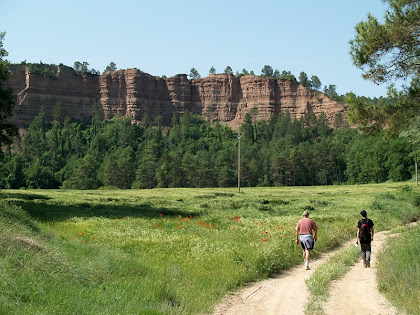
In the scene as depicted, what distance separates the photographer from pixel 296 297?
11328mm

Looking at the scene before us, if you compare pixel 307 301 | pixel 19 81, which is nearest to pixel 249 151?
pixel 19 81

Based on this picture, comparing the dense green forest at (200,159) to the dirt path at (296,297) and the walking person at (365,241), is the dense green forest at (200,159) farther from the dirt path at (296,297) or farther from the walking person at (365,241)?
the dirt path at (296,297)

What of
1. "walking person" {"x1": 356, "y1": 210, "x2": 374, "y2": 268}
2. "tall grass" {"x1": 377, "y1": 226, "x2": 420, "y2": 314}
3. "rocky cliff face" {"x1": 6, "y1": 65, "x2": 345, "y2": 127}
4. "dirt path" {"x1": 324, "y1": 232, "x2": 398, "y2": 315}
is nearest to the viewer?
"tall grass" {"x1": 377, "y1": 226, "x2": 420, "y2": 314}

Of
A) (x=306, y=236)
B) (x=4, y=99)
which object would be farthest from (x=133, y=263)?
(x=4, y=99)

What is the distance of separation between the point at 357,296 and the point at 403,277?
118 cm

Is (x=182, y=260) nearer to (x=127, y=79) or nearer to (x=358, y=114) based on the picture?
(x=358, y=114)

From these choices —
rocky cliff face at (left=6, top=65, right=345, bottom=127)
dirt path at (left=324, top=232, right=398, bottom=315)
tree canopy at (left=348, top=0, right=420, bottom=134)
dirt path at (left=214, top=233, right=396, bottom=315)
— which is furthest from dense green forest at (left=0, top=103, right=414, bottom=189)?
dirt path at (left=214, top=233, right=396, bottom=315)

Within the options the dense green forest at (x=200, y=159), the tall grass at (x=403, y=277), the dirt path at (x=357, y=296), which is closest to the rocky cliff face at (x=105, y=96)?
the dense green forest at (x=200, y=159)

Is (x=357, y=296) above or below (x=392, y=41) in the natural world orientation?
below

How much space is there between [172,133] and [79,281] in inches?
6575

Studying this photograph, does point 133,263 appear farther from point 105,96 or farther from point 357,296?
point 105,96

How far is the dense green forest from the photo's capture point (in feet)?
375

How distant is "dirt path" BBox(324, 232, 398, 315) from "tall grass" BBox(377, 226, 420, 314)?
0.73ft

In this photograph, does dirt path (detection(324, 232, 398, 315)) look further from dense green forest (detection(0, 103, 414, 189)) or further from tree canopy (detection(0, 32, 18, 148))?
dense green forest (detection(0, 103, 414, 189))
